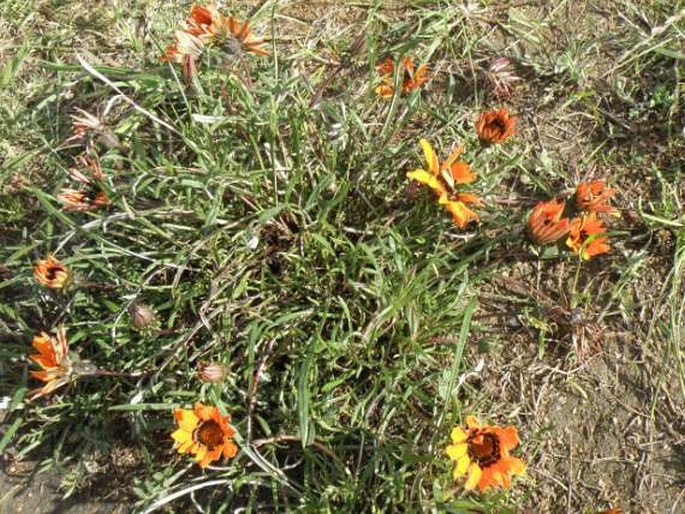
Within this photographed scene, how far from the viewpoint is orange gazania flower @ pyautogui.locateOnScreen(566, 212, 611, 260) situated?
1826mm

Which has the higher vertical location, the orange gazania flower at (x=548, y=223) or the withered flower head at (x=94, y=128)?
the withered flower head at (x=94, y=128)

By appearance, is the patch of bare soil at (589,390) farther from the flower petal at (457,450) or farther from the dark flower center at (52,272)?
the dark flower center at (52,272)

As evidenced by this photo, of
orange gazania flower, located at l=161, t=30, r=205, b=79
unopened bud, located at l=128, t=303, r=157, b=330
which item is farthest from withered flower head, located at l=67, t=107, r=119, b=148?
unopened bud, located at l=128, t=303, r=157, b=330

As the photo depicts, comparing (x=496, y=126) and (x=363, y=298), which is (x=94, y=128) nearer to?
(x=363, y=298)

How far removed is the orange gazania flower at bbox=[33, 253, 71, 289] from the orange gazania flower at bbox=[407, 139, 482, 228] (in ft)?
2.99

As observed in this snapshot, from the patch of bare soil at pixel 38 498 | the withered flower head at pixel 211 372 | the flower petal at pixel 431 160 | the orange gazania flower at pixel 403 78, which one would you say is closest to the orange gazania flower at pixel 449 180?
the flower petal at pixel 431 160

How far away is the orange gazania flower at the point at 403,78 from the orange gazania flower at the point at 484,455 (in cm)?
95

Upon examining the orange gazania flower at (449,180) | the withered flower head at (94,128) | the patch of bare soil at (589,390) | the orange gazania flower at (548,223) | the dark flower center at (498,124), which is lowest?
the patch of bare soil at (589,390)

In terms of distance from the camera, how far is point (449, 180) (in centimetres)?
172

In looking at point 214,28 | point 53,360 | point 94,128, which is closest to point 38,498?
point 53,360

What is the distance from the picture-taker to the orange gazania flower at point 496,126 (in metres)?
1.78

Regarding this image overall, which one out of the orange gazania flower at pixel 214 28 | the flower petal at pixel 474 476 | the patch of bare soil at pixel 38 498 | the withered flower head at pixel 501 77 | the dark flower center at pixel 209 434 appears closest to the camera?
the flower petal at pixel 474 476

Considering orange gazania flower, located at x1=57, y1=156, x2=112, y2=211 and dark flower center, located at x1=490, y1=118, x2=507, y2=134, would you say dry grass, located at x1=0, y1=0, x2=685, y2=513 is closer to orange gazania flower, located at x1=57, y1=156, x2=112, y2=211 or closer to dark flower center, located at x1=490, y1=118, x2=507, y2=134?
orange gazania flower, located at x1=57, y1=156, x2=112, y2=211

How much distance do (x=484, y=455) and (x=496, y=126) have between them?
82cm
